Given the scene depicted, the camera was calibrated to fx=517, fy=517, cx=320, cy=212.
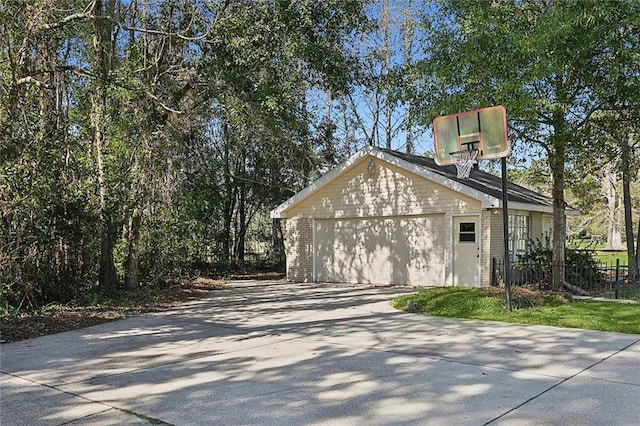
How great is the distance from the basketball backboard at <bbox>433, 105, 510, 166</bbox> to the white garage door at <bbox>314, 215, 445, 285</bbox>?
376cm

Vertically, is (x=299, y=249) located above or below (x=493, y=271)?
above

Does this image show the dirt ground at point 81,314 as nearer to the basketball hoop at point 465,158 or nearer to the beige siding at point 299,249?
the beige siding at point 299,249

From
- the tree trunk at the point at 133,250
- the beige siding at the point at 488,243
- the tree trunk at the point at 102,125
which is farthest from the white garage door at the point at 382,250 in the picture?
the tree trunk at the point at 102,125

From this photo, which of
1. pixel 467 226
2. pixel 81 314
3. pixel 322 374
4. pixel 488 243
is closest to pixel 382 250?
pixel 467 226

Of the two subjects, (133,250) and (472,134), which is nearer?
(472,134)

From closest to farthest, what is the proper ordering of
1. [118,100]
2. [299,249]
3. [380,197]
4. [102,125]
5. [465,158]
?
1. [465,158]
2. [102,125]
3. [118,100]
4. [380,197]
5. [299,249]

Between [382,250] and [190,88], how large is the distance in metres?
7.06

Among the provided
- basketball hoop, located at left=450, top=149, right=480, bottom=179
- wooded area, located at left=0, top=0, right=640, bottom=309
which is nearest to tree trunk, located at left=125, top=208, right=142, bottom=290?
wooded area, located at left=0, top=0, right=640, bottom=309

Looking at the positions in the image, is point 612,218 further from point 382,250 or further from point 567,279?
point 382,250

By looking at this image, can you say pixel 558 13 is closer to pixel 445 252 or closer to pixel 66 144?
pixel 445 252

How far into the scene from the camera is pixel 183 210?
17.6 meters

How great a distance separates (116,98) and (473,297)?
29.7 feet

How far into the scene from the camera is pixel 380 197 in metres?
15.2

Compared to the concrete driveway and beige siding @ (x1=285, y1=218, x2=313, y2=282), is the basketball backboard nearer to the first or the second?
the concrete driveway
